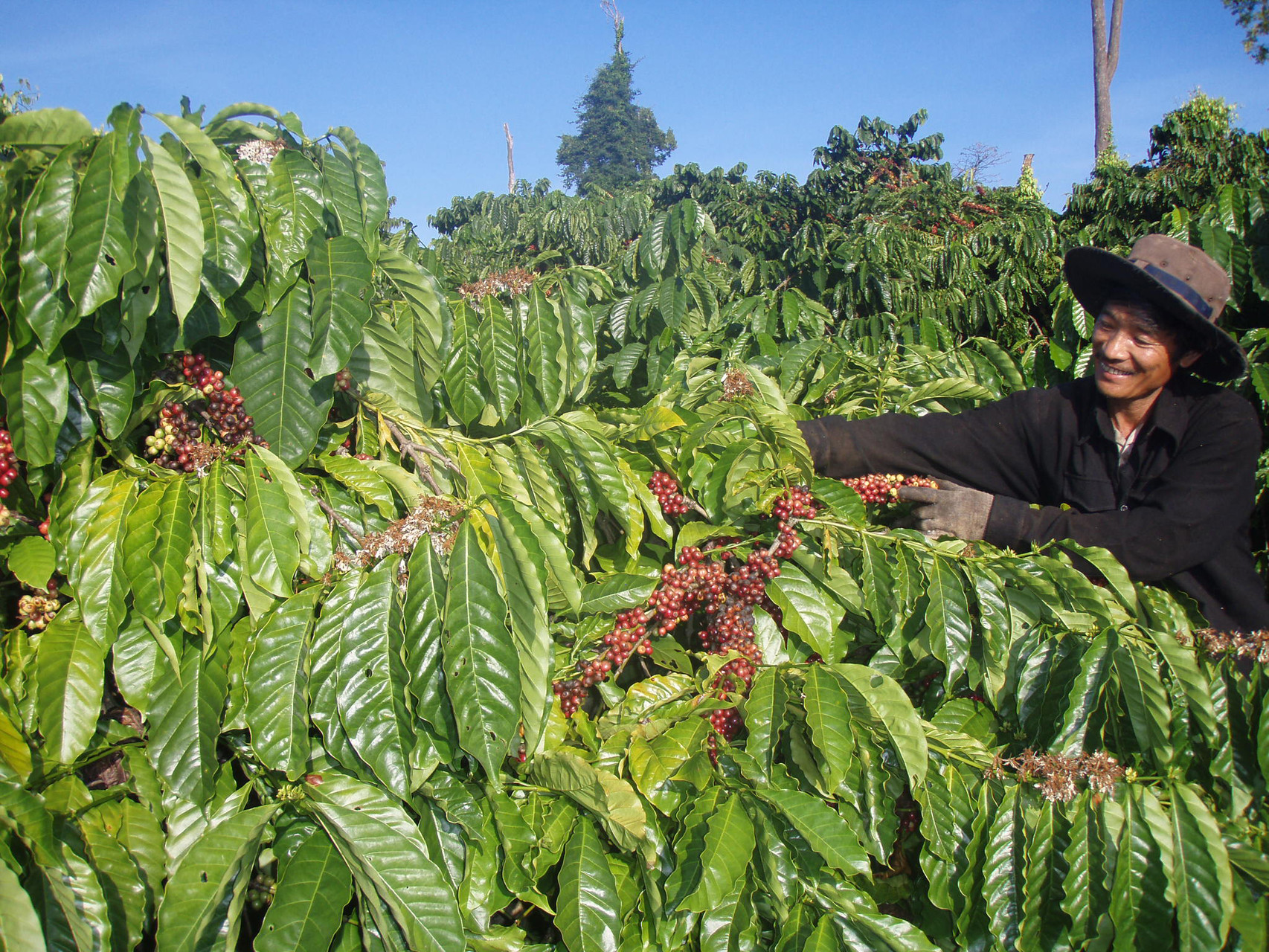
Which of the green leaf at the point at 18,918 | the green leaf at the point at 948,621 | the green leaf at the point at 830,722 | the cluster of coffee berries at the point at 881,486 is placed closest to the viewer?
the green leaf at the point at 18,918

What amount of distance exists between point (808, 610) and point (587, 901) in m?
0.66

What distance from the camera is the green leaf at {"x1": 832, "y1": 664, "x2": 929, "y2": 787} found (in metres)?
1.33

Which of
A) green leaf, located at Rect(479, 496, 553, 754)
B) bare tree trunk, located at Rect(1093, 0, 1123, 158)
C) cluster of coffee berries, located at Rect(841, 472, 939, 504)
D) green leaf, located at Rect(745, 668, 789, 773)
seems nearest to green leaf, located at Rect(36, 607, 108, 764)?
green leaf, located at Rect(479, 496, 553, 754)

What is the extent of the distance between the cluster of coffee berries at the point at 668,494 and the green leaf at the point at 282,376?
0.72 meters

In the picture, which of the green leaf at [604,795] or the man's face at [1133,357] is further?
the man's face at [1133,357]

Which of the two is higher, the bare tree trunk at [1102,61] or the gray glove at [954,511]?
the bare tree trunk at [1102,61]

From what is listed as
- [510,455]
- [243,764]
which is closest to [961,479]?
[510,455]

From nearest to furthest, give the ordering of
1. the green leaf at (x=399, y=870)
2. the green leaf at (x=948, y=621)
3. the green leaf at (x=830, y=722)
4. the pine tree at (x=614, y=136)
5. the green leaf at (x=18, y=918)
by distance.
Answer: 1. the green leaf at (x=18, y=918)
2. the green leaf at (x=399, y=870)
3. the green leaf at (x=830, y=722)
4. the green leaf at (x=948, y=621)
5. the pine tree at (x=614, y=136)

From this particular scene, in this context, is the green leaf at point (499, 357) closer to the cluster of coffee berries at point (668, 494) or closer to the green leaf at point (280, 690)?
the cluster of coffee berries at point (668, 494)

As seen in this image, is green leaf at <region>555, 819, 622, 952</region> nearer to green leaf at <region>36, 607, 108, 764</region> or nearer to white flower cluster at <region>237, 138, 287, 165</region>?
green leaf at <region>36, 607, 108, 764</region>

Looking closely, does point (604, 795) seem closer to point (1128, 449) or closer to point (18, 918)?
point (18, 918)

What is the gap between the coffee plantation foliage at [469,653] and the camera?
42.6 inches

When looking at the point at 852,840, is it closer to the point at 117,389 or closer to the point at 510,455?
the point at 510,455

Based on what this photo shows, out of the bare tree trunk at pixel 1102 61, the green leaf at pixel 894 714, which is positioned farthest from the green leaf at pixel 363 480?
the bare tree trunk at pixel 1102 61
